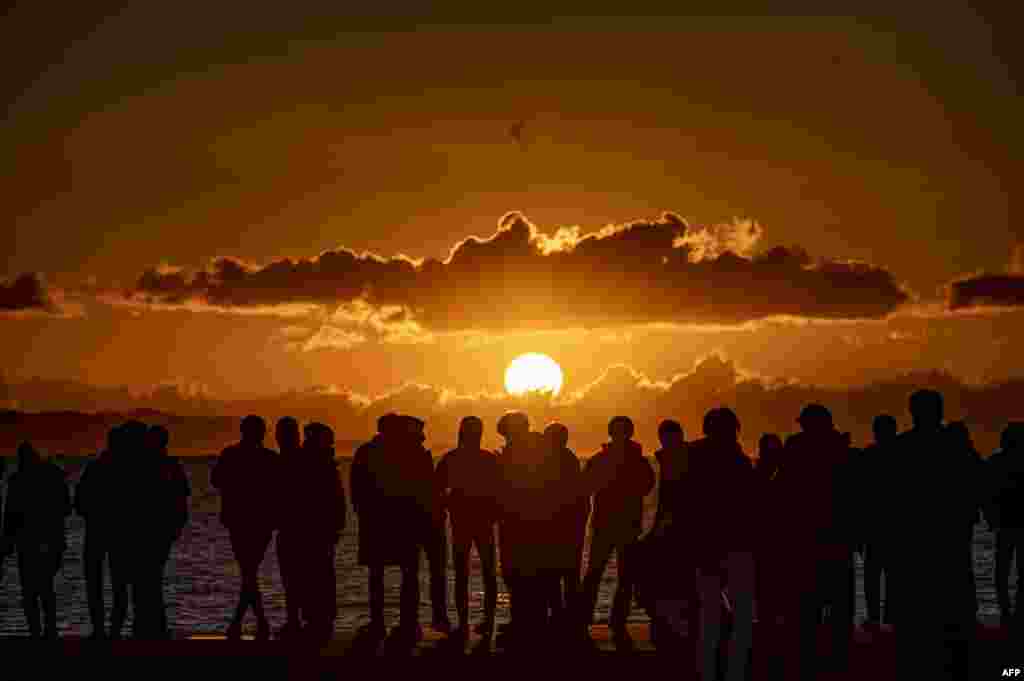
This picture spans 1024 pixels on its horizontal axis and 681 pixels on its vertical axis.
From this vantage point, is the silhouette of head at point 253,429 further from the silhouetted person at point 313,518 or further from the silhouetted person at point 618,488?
the silhouetted person at point 618,488

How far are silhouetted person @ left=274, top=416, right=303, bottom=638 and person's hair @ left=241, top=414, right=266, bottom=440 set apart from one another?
0.18 meters

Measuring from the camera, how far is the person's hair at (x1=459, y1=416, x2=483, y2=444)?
17484 millimetres

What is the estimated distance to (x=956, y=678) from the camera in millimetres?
12352

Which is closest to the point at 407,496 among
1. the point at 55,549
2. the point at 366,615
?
the point at 55,549

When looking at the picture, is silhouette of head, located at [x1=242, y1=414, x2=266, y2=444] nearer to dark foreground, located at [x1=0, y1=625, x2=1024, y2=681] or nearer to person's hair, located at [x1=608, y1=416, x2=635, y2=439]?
dark foreground, located at [x1=0, y1=625, x2=1024, y2=681]

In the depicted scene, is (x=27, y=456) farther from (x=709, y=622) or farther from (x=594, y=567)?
(x=709, y=622)

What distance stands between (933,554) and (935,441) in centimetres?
84

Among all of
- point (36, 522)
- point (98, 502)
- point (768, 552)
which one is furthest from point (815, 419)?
point (36, 522)

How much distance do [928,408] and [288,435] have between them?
722cm

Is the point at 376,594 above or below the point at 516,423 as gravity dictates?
below

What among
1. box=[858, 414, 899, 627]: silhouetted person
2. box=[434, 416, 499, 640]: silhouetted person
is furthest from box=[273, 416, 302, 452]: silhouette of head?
box=[858, 414, 899, 627]: silhouetted person

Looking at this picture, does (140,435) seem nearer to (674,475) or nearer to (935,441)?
(674,475)

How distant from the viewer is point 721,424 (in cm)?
1310

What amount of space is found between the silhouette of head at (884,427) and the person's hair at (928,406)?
4023 millimetres
